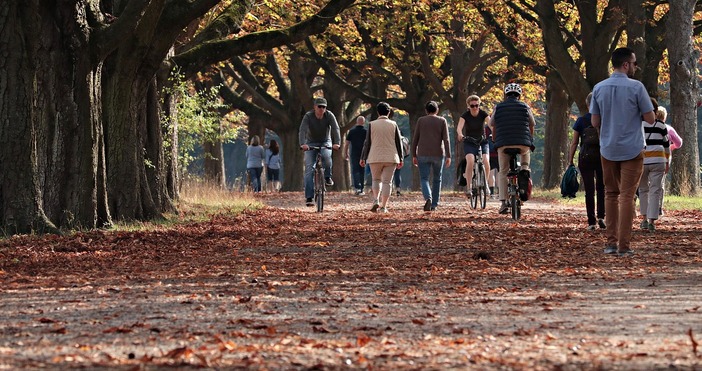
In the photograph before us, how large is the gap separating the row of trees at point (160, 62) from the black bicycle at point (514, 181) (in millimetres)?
3412

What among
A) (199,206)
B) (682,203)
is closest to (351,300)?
(199,206)

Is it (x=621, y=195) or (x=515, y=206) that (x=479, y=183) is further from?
(x=621, y=195)

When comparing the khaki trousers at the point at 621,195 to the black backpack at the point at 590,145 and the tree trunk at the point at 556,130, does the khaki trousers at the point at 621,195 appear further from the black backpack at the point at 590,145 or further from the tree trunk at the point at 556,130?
the tree trunk at the point at 556,130

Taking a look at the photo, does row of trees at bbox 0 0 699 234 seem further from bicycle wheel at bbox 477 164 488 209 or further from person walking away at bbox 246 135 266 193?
bicycle wheel at bbox 477 164 488 209

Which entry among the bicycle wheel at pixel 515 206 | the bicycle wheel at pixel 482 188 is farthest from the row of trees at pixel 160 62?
the bicycle wheel at pixel 482 188

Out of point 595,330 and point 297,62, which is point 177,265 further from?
point 297,62

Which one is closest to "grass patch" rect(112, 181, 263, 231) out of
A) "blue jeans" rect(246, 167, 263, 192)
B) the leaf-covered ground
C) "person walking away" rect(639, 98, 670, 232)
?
the leaf-covered ground

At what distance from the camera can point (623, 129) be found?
13.1m

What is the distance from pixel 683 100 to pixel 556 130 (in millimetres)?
9346

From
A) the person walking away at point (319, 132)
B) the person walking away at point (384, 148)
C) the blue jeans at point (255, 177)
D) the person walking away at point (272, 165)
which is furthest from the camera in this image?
the person walking away at point (272, 165)

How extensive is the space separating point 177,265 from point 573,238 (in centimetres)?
536

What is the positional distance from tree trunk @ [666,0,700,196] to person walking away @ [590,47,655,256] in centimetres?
1637

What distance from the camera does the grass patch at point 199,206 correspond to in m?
18.9

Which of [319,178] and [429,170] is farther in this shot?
[319,178]
